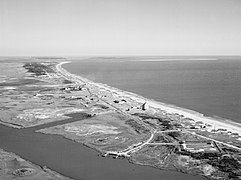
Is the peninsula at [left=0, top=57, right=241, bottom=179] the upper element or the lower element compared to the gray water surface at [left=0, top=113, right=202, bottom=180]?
upper

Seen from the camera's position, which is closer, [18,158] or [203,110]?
[18,158]

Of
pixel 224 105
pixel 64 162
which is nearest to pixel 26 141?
pixel 64 162

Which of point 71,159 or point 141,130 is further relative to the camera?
point 141,130

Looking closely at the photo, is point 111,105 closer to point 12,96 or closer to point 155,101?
point 155,101

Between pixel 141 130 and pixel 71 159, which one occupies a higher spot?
pixel 141 130

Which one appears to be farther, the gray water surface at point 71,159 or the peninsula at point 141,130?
the peninsula at point 141,130

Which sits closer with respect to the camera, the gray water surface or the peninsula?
the gray water surface

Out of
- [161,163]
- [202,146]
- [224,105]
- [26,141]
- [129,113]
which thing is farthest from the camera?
[224,105]

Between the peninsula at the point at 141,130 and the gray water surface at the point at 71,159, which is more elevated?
the peninsula at the point at 141,130

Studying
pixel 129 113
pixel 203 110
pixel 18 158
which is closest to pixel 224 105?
pixel 203 110

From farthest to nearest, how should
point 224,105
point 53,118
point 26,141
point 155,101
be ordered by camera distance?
1. point 155,101
2. point 224,105
3. point 53,118
4. point 26,141
